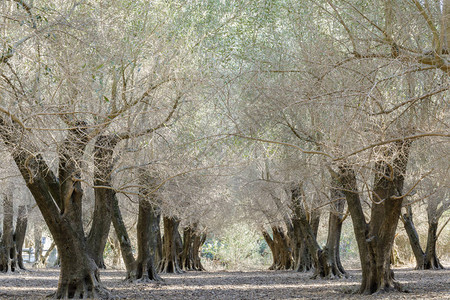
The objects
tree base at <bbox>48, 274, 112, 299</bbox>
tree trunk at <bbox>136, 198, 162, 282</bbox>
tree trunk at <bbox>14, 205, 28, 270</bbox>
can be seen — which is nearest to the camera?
tree base at <bbox>48, 274, 112, 299</bbox>

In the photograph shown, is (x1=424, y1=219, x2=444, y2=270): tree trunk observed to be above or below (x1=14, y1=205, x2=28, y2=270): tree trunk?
below

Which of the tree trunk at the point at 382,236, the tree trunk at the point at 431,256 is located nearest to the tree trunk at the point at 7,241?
the tree trunk at the point at 382,236

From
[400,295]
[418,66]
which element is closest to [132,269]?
[400,295]

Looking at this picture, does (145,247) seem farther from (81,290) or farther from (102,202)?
(81,290)

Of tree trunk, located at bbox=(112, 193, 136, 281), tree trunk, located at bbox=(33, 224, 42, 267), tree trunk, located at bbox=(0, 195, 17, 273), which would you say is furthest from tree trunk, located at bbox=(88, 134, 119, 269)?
tree trunk, located at bbox=(33, 224, 42, 267)

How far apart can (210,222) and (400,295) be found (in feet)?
55.8

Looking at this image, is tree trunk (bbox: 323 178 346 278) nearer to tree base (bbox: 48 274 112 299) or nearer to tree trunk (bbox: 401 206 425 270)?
tree trunk (bbox: 401 206 425 270)

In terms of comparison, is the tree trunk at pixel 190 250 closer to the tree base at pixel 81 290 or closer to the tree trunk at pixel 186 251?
the tree trunk at pixel 186 251

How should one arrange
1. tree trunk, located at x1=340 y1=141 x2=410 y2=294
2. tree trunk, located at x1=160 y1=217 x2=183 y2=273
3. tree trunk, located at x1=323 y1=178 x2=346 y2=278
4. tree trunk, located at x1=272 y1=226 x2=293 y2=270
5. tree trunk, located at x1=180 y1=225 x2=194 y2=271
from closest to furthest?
tree trunk, located at x1=340 y1=141 x2=410 y2=294, tree trunk, located at x1=323 y1=178 x2=346 y2=278, tree trunk, located at x1=160 y1=217 x2=183 y2=273, tree trunk, located at x1=180 y1=225 x2=194 y2=271, tree trunk, located at x1=272 y1=226 x2=293 y2=270

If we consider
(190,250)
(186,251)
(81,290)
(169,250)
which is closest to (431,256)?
(169,250)

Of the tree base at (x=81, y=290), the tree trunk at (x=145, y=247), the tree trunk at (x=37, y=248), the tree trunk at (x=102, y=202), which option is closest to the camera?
the tree base at (x=81, y=290)

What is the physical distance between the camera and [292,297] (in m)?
12.4

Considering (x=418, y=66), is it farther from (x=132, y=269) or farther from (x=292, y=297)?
(x=132, y=269)

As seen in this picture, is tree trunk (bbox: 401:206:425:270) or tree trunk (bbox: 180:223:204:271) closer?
tree trunk (bbox: 401:206:425:270)
